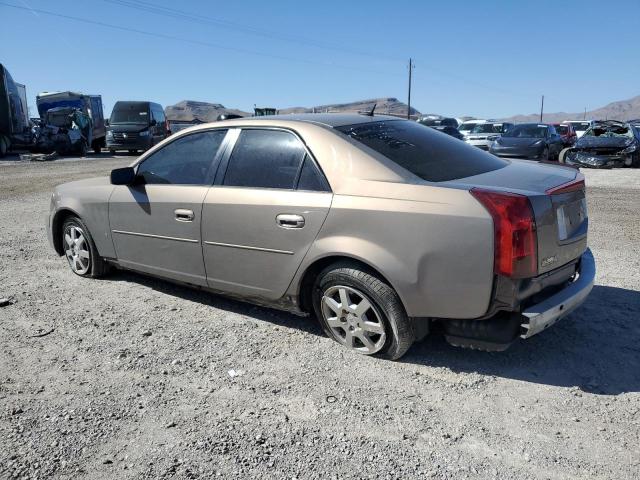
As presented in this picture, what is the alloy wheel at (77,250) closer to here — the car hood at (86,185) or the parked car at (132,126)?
the car hood at (86,185)

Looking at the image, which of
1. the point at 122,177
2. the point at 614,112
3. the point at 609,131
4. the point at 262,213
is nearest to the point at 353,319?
the point at 262,213

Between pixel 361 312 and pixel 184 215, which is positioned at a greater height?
pixel 184 215

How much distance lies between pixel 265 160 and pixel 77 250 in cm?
258

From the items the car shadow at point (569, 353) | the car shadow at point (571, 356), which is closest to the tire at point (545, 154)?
the car shadow at point (569, 353)

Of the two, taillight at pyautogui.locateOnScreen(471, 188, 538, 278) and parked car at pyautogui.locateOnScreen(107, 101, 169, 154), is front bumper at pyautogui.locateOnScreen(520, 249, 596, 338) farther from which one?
parked car at pyautogui.locateOnScreen(107, 101, 169, 154)

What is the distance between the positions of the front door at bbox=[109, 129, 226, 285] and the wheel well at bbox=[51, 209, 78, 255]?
92 cm

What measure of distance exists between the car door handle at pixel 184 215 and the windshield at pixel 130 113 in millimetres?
20672

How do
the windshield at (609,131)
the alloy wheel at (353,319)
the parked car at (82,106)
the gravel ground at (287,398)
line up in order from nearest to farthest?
the gravel ground at (287,398) → the alloy wheel at (353,319) → the windshield at (609,131) → the parked car at (82,106)

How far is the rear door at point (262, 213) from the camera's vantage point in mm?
3383

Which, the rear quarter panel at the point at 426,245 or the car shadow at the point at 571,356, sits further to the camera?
the car shadow at the point at 571,356

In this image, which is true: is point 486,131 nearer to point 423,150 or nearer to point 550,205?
point 423,150

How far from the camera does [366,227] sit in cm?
310

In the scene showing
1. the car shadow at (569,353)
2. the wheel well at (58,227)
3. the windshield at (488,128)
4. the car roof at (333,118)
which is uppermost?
the car roof at (333,118)

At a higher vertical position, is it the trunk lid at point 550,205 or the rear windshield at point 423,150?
the rear windshield at point 423,150
